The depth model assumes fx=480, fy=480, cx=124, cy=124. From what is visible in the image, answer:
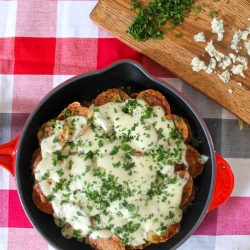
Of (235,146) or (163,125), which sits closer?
(163,125)

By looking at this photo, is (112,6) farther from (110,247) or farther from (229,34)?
(110,247)

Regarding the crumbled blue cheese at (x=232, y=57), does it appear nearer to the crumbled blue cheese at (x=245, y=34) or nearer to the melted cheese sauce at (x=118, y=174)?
the crumbled blue cheese at (x=245, y=34)

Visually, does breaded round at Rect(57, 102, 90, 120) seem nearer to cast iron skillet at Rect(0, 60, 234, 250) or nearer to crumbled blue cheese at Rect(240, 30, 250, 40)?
cast iron skillet at Rect(0, 60, 234, 250)

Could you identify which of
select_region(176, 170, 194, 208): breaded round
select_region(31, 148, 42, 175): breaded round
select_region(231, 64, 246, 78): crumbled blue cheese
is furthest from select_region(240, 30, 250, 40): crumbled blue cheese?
select_region(31, 148, 42, 175): breaded round

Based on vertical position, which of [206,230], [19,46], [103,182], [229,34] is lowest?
[206,230]

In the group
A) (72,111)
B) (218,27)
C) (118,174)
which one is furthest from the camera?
(218,27)

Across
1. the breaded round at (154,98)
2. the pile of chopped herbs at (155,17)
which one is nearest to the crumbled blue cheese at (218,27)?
the pile of chopped herbs at (155,17)

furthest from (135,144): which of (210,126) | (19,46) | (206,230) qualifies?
(19,46)

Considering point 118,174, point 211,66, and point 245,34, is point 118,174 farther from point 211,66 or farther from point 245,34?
point 245,34

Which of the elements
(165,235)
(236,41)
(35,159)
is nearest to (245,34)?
(236,41)
